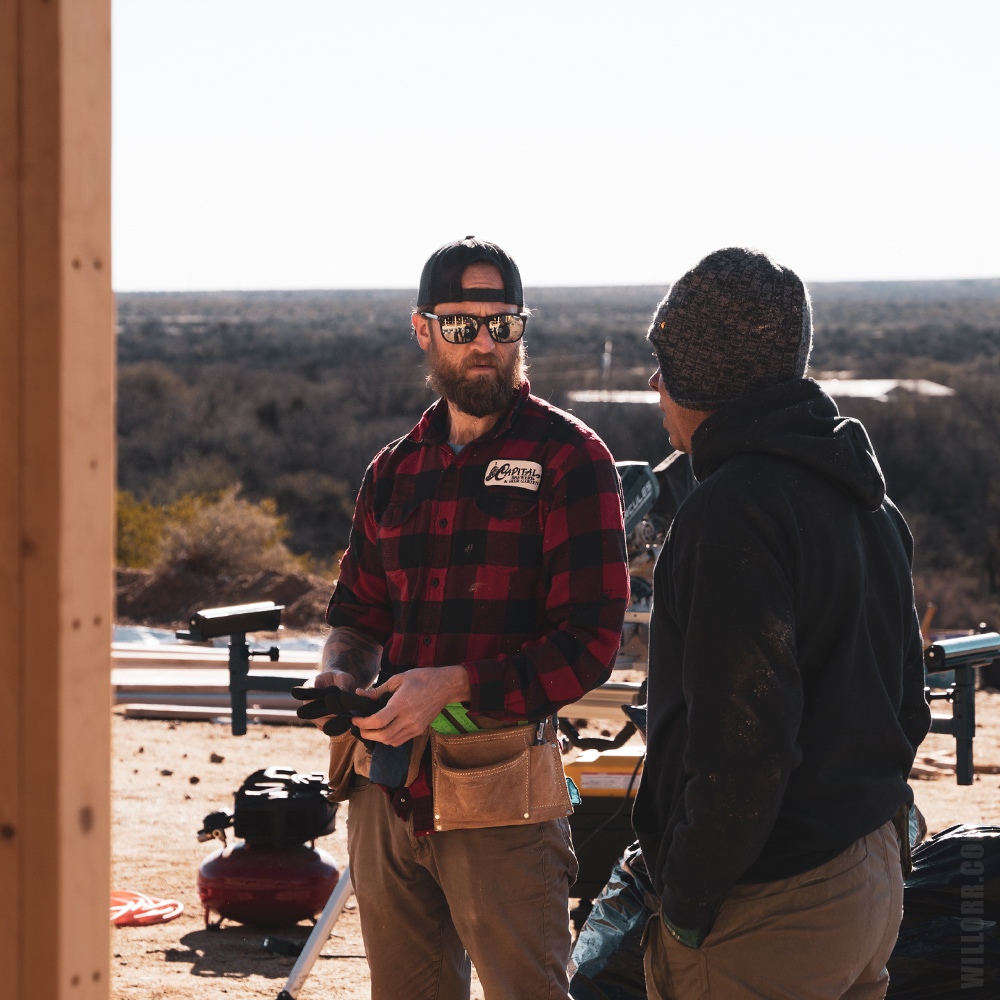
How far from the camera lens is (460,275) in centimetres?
264

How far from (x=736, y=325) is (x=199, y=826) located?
5.20 meters

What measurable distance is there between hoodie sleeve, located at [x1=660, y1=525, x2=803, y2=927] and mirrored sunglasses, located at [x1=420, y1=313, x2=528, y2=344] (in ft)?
3.50

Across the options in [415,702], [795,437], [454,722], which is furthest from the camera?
[454,722]

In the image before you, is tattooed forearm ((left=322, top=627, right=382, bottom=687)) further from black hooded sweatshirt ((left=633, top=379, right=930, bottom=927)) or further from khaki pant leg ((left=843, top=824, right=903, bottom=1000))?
khaki pant leg ((left=843, top=824, right=903, bottom=1000))

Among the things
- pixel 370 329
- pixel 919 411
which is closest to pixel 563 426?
pixel 919 411

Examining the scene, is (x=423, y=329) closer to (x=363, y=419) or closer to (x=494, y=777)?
(x=494, y=777)

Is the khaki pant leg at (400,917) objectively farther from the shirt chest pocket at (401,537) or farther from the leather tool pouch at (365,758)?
the shirt chest pocket at (401,537)

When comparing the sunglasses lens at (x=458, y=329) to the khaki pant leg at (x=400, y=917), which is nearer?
the khaki pant leg at (x=400, y=917)

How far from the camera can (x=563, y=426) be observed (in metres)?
2.56

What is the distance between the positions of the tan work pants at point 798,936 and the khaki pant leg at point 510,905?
59 centimetres

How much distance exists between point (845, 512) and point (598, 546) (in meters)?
0.73

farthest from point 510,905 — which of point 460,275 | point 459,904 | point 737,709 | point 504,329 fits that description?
point 460,275

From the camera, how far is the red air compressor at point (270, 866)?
182 inches
